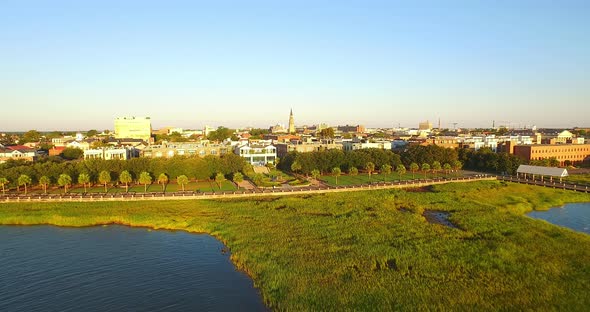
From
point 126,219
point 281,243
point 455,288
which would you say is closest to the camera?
point 455,288

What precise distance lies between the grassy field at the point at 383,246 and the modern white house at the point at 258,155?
28.5m

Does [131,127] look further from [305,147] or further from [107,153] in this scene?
[305,147]

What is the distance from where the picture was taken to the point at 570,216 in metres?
36.7

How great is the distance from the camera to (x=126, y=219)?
34656 millimetres

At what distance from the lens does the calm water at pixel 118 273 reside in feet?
64.8

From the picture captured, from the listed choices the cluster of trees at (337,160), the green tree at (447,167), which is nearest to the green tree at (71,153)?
the cluster of trees at (337,160)

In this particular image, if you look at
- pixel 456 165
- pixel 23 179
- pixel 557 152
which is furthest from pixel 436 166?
pixel 23 179

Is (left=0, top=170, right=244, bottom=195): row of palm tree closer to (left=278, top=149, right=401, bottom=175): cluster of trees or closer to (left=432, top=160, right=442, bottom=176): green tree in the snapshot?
(left=278, top=149, right=401, bottom=175): cluster of trees

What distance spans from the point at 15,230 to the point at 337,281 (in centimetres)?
2672

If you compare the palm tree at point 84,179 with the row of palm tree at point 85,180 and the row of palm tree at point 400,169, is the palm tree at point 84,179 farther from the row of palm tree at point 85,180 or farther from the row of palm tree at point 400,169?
the row of palm tree at point 400,169

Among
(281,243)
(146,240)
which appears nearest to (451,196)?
(281,243)

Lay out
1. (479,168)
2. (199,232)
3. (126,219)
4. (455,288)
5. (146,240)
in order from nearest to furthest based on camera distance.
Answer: (455,288)
(146,240)
(199,232)
(126,219)
(479,168)

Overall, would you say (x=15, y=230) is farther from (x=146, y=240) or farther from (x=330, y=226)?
(x=330, y=226)

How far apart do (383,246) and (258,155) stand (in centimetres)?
4793
